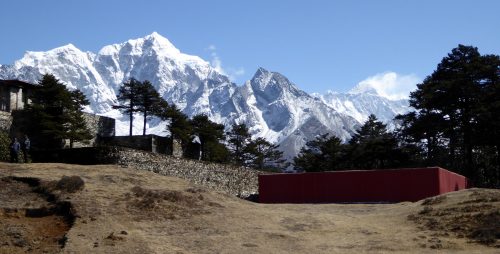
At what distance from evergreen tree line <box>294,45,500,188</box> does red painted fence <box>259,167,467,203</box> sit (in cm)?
1251

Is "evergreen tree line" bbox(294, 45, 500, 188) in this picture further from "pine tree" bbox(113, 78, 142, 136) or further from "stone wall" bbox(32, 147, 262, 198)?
"pine tree" bbox(113, 78, 142, 136)

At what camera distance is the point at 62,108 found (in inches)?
1735

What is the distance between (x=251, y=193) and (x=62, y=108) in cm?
1582

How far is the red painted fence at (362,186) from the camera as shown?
103 ft

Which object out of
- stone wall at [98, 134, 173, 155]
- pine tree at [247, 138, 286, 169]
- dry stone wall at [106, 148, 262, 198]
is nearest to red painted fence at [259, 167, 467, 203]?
dry stone wall at [106, 148, 262, 198]

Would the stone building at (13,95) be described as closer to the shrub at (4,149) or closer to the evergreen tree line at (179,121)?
the shrub at (4,149)

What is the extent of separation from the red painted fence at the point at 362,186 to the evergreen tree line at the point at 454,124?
12.5 m

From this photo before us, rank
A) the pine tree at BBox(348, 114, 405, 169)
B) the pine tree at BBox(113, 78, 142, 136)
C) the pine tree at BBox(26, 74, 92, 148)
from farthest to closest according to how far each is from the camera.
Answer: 1. the pine tree at BBox(113, 78, 142, 136)
2. the pine tree at BBox(348, 114, 405, 169)
3. the pine tree at BBox(26, 74, 92, 148)

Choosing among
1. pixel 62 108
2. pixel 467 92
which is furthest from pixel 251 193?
pixel 467 92

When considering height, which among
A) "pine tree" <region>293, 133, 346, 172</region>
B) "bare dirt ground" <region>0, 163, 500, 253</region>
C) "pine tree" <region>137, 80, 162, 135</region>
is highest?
"pine tree" <region>137, 80, 162, 135</region>

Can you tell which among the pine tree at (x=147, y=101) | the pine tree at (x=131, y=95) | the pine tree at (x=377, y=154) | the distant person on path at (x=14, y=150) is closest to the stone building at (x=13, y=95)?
the pine tree at (x=131, y=95)

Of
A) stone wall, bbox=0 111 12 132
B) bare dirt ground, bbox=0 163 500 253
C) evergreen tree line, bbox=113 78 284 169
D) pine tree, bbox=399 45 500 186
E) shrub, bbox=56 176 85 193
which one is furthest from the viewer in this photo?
evergreen tree line, bbox=113 78 284 169

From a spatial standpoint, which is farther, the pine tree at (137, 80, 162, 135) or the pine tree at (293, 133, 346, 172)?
the pine tree at (293, 133, 346, 172)

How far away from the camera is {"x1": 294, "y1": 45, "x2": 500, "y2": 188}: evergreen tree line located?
46.0m
